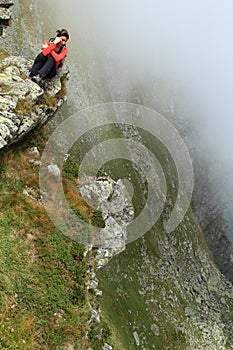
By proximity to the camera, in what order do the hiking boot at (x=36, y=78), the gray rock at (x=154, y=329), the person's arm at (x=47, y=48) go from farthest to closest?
the gray rock at (x=154, y=329)
the hiking boot at (x=36, y=78)
the person's arm at (x=47, y=48)

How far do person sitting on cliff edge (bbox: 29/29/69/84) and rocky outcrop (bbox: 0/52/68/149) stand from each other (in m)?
0.61

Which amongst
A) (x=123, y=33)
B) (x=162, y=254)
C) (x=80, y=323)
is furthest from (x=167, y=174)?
(x=80, y=323)

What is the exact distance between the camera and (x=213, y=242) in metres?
88.9

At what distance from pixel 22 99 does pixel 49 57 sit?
10.7 feet

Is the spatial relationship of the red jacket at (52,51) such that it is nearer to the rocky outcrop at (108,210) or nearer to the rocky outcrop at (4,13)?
the rocky outcrop at (4,13)

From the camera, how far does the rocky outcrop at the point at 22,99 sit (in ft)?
53.9

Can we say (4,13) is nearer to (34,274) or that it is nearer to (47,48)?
(47,48)

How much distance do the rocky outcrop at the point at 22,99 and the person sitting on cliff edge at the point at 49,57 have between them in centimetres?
61

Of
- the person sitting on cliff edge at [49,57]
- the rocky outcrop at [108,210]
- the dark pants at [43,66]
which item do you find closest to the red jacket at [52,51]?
the person sitting on cliff edge at [49,57]

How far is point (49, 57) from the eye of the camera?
62.5 feet

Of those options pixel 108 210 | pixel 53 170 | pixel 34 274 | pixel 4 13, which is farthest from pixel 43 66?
pixel 34 274

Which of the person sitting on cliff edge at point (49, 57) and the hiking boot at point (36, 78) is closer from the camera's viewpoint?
the person sitting on cliff edge at point (49, 57)

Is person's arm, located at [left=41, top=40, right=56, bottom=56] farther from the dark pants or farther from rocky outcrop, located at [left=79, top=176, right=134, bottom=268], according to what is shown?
rocky outcrop, located at [left=79, top=176, right=134, bottom=268]

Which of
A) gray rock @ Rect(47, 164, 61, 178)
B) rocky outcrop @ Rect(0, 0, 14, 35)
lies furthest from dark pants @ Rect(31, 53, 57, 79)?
rocky outcrop @ Rect(0, 0, 14, 35)
